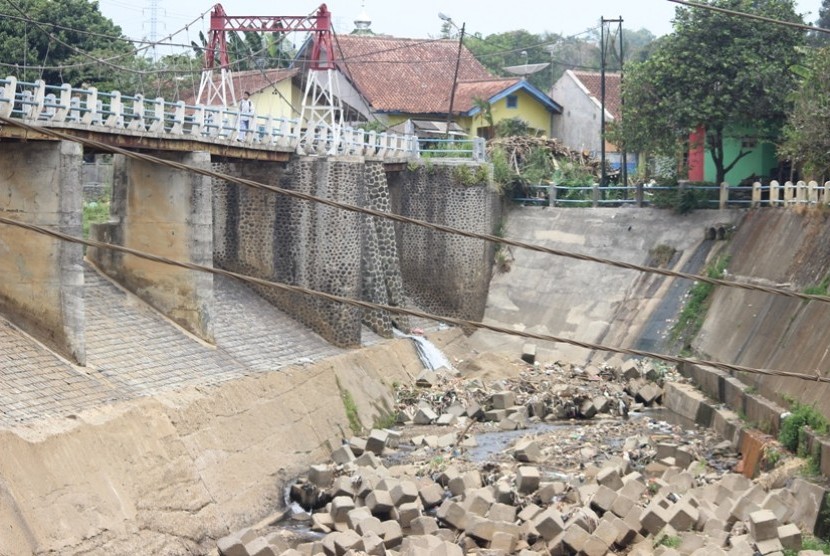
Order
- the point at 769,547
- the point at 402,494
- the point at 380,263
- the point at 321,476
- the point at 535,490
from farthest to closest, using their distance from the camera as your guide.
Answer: the point at 380,263, the point at 321,476, the point at 535,490, the point at 402,494, the point at 769,547

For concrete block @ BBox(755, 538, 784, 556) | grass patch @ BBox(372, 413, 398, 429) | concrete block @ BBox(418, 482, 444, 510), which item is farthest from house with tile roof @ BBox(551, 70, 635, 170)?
concrete block @ BBox(755, 538, 784, 556)

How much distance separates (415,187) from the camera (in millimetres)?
48562

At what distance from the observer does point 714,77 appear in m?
46.6

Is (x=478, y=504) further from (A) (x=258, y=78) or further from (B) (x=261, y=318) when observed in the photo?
(A) (x=258, y=78)

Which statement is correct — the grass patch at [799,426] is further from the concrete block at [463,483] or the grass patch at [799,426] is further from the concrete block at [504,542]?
the concrete block at [504,542]

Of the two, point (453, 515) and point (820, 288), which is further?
point (820, 288)

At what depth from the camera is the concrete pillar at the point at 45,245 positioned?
30.0 meters

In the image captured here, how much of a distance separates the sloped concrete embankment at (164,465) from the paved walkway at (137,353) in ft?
2.56

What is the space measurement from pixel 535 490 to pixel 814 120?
14.2 metres

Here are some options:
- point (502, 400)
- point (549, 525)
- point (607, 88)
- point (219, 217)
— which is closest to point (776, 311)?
point (502, 400)

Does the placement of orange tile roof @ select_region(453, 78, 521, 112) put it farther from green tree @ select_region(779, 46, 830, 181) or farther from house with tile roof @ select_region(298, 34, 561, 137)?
green tree @ select_region(779, 46, 830, 181)

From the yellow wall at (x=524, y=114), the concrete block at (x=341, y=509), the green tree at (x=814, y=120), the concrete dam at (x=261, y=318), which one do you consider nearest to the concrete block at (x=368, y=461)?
the concrete dam at (x=261, y=318)

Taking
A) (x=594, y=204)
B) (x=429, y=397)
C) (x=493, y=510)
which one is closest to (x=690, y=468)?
(x=493, y=510)

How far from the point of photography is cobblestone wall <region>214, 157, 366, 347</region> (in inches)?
1585
